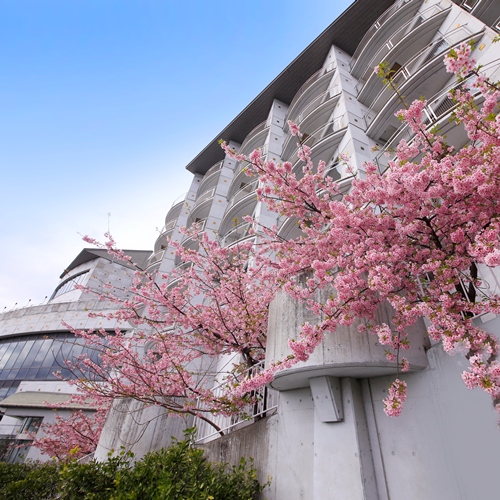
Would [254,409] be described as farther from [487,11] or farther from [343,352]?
[487,11]

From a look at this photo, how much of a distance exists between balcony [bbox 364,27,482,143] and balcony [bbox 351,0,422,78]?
13.9 feet

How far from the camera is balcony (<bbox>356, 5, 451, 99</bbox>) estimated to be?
1123cm

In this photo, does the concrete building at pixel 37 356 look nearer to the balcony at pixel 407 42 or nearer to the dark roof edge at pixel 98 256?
the dark roof edge at pixel 98 256

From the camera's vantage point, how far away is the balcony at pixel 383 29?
13.5m

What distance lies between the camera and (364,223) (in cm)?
451

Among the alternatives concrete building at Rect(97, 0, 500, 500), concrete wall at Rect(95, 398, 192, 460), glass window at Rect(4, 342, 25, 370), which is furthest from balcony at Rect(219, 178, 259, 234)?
glass window at Rect(4, 342, 25, 370)

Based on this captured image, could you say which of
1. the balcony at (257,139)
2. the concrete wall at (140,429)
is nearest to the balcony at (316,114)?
the balcony at (257,139)

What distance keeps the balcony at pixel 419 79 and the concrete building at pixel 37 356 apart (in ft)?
48.7

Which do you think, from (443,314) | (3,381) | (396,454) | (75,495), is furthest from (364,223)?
(3,381)

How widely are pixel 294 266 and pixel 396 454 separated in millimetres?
3158

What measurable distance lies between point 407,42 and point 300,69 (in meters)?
11.4

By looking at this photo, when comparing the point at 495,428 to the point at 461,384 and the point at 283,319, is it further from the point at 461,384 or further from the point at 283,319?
the point at 283,319

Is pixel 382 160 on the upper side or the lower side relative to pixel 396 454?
upper

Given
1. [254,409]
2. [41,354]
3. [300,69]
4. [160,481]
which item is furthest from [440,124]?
[41,354]
